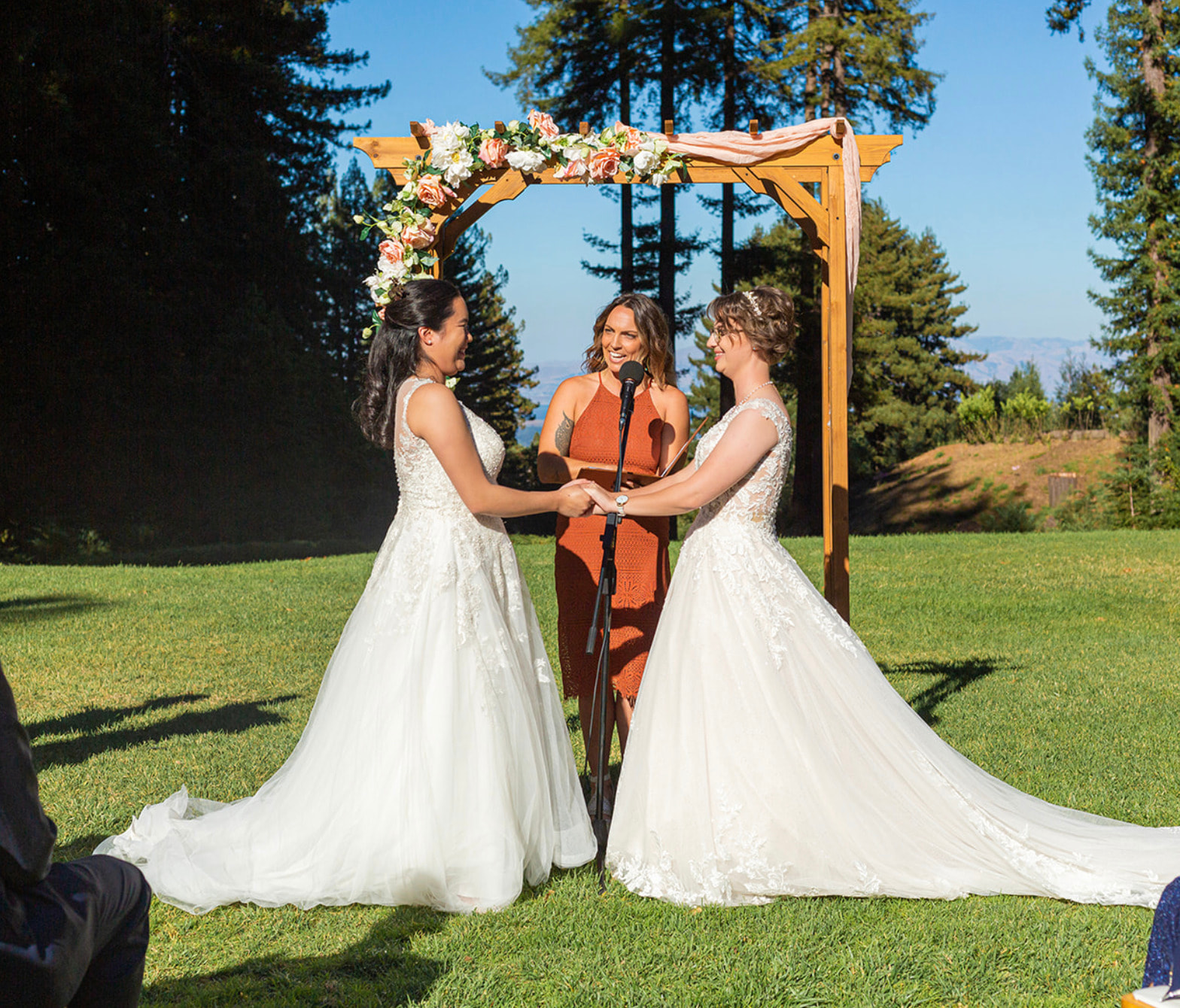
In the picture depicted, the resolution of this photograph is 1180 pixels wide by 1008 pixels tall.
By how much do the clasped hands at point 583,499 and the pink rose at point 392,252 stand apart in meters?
1.68

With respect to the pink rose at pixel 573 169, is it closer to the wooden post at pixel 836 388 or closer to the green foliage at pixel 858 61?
the wooden post at pixel 836 388

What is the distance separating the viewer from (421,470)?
4.25m

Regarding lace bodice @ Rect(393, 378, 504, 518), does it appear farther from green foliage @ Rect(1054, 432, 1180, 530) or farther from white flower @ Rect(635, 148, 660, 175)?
green foliage @ Rect(1054, 432, 1180, 530)

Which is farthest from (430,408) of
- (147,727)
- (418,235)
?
(147,727)

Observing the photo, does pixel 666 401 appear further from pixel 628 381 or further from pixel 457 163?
pixel 457 163

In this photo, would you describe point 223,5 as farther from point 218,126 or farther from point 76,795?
point 76,795

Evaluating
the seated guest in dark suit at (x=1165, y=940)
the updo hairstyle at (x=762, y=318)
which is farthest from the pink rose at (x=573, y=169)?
the seated guest in dark suit at (x=1165, y=940)

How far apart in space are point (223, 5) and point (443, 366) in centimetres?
2481

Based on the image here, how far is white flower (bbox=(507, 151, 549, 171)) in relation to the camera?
584 centimetres

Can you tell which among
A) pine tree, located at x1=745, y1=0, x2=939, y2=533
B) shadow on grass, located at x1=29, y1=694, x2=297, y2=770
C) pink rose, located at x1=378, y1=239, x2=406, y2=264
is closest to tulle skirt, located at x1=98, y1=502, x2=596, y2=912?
pink rose, located at x1=378, y1=239, x2=406, y2=264

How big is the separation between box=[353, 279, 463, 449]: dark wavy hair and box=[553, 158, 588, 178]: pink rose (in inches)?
72.2

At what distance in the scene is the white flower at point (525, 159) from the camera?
5.84 m

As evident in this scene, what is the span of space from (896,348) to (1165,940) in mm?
49701

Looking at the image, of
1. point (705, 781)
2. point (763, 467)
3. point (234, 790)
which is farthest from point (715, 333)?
point (234, 790)
